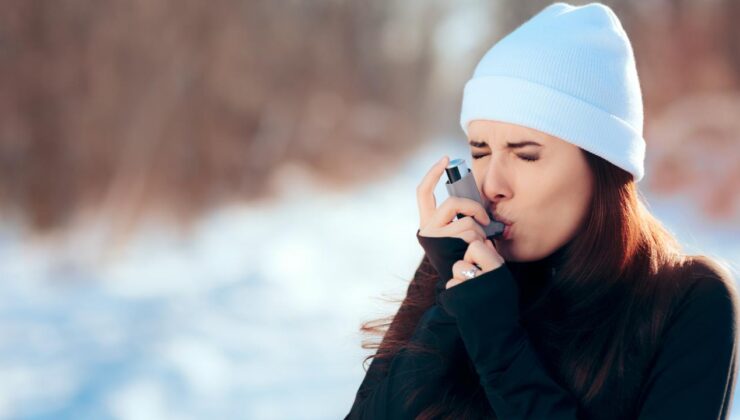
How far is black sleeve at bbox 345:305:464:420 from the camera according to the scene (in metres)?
1.39

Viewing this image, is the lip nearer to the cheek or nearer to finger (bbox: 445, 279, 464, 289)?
the cheek

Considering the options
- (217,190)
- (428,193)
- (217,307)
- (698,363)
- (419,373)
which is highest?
(217,190)

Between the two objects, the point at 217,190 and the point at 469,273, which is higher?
the point at 217,190

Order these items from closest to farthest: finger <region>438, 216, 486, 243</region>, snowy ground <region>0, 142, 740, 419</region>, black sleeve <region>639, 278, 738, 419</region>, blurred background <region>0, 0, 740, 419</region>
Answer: black sleeve <region>639, 278, 738, 419</region>
finger <region>438, 216, 486, 243</region>
snowy ground <region>0, 142, 740, 419</region>
blurred background <region>0, 0, 740, 419</region>

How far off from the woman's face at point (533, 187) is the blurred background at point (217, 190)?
2.90 meters

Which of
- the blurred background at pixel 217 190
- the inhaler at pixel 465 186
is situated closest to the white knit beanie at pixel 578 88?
the inhaler at pixel 465 186

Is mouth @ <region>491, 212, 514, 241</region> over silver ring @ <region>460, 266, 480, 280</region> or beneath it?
over

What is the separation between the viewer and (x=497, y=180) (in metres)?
1.35

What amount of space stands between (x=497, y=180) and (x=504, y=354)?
10.2 inches

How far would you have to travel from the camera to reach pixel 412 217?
743 centimetres

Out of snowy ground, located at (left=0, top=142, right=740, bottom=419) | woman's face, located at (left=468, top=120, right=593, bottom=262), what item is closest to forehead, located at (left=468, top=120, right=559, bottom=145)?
woman's face, located at (left=468, top=120, right=593, bottom=262)

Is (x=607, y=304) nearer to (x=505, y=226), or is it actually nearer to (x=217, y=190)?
(x=505, y=226)

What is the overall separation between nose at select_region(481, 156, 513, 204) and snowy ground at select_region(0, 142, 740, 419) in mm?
2233

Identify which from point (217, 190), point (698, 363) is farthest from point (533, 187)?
point (217, 190)
